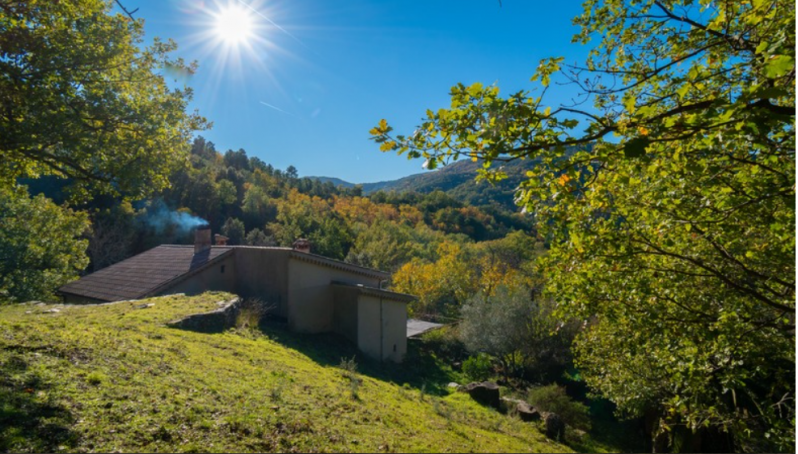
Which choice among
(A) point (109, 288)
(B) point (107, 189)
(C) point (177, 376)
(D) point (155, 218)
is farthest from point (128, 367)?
(D) point (155, 218)

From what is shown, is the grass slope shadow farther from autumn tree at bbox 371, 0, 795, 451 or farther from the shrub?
autumn tree at bbox 371, 0, 795, 451

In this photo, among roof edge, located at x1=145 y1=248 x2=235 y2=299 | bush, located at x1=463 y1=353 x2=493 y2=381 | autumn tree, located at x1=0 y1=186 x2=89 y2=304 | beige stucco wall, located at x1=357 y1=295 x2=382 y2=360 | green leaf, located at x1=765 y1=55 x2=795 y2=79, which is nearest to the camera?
green leaf, located at x1=765 y1=55 x2=795 y2=79

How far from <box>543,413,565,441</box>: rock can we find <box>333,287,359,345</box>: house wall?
9.22 m

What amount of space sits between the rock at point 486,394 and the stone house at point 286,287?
5753 mm

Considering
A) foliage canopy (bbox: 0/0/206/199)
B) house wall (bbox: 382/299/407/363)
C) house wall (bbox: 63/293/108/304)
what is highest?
foliage canopy (bbox: 0/0/206/199)

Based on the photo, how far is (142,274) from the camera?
19969mm

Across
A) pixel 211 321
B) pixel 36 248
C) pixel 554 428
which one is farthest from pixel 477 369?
pixel 36 248

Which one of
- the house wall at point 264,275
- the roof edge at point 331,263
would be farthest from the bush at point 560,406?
the house wall at point 264,275

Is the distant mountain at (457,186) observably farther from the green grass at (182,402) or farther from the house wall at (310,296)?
the green grass at (182,402)

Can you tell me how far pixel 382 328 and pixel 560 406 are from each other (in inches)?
338

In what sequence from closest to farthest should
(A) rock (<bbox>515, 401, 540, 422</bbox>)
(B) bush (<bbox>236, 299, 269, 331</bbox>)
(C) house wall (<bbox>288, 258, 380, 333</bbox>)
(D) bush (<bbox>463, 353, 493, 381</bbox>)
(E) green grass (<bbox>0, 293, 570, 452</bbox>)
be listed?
(E) green grass (<bbox>0, 293, 570, 452</bbox>), (A) rock (<bbox>515, 401, 540, 422</bbox>), (B) bush (<bbox>236, 299, 269, 331</bbox>), (C) house wall (<bbox>288, 258, 380, 333</bbox>), (D) bush (<bbox>463, 353, 493, 381</bbox>)

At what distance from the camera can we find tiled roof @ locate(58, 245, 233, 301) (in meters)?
18.2

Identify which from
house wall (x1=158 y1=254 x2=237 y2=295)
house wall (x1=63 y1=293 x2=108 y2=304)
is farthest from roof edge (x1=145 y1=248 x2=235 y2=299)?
house wall (x1=63 y1=293 x2=108 y2=304)

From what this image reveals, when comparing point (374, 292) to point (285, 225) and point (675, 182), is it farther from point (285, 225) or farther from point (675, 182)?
point (285, 225)
